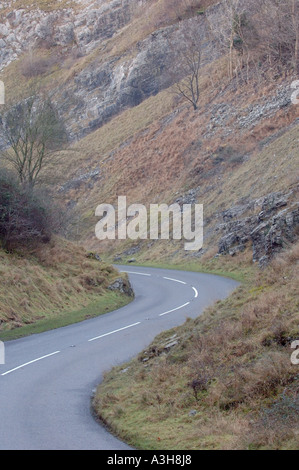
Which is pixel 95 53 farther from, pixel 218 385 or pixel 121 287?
pixel 218 385

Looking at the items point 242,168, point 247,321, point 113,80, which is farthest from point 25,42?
point 247,321

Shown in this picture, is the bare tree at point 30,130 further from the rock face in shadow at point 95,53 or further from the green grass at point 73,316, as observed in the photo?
the rock face in shadow at point 95,53

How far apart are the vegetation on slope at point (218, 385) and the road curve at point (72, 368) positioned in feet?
1.68

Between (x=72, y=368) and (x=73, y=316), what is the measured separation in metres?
7.57

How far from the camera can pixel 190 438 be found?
6773mm

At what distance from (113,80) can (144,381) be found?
228 ft

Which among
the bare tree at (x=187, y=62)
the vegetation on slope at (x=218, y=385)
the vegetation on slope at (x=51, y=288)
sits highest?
the bare tree at (x=187, y=62)

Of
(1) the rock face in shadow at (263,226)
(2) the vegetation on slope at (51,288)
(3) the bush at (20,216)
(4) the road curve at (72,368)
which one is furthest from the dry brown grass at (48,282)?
(1) the rock face in shadow at (263,226)

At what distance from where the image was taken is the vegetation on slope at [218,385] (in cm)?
669

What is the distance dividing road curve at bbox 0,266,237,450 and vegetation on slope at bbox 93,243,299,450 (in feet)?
1.68

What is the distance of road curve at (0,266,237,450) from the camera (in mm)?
7402

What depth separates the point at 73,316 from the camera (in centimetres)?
1955

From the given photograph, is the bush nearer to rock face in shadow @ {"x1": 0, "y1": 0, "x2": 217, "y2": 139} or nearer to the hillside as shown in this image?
the hillside

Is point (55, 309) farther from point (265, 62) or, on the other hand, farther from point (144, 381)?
point (265, 62)
